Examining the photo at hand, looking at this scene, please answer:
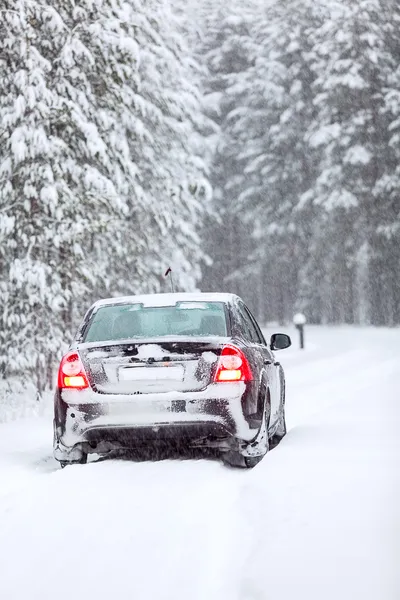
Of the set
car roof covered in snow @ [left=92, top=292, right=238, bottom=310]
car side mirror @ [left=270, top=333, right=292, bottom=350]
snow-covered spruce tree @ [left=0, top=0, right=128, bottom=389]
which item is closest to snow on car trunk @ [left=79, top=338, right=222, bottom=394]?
car roof covered in snow @ [left=92, top=292, right=238, bottom=310]

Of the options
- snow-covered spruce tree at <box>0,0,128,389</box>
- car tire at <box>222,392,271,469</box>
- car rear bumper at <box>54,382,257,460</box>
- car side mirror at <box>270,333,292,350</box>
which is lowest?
car tire at <box>222,392,271,469</box>

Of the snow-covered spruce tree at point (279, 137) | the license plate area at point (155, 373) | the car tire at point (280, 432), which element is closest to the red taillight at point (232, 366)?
the license plate area at point (155, 373)

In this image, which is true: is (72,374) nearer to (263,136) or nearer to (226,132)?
(263,136)

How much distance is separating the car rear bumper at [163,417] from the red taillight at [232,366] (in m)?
0.07

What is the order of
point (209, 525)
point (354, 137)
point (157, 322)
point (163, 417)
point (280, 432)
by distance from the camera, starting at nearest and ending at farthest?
point (209, 525) → point (163, 417) → point (157, 322) → point (280, 432) → point (354, 137)

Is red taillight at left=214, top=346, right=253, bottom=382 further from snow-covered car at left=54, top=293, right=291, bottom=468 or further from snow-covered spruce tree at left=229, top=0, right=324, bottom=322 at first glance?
snow-covered spruce tree at left=229, top=0, right=324, bottom=322

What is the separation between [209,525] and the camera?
541cm

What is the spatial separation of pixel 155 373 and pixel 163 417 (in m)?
0.36

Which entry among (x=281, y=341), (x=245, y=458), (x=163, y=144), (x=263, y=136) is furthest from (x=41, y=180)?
(x=263, y=136)

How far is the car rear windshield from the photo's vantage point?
7762 mm

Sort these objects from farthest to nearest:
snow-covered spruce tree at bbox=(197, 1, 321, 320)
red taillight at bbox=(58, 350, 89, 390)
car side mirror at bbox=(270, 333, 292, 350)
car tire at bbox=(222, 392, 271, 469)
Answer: snow-covered spruce tree at bbox=(197, 1, 321, 320) → car side mirror at bbox=(270, 333, 292, 350) → car tire at bbox=(222, 392, 271, 469) → red taillight at bbox=(58, 350, 89, 390)

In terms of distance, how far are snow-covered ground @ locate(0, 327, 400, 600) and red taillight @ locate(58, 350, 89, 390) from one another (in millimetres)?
708

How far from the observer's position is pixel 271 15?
46.6 metres

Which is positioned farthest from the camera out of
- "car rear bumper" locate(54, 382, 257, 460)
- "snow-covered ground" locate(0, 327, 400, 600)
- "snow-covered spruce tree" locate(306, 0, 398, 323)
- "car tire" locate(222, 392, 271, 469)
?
"snow-covered spruce tree" locate(306, 0, 398, 323)
